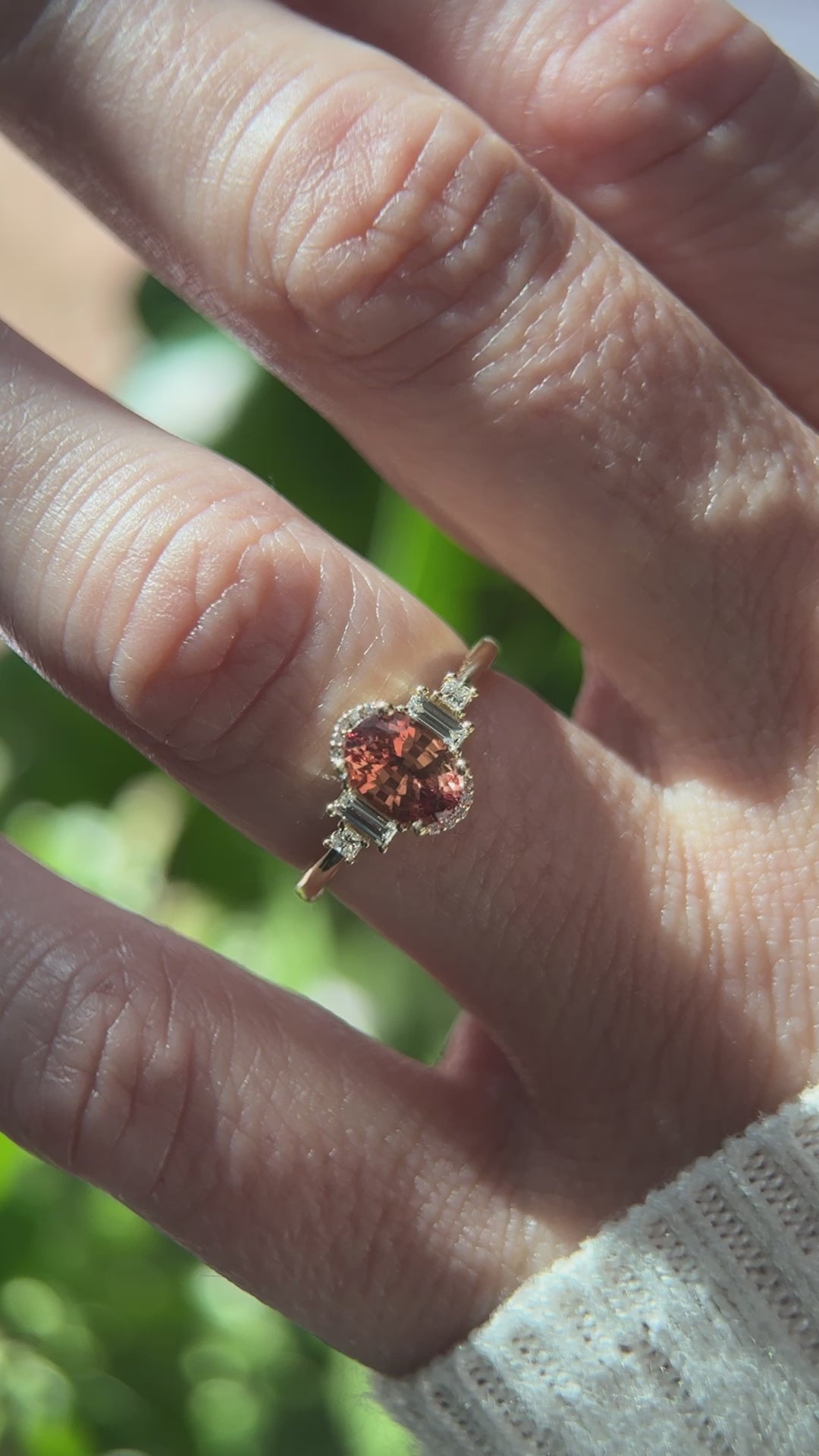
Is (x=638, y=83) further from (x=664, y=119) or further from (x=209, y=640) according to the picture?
(x=209, y=640)

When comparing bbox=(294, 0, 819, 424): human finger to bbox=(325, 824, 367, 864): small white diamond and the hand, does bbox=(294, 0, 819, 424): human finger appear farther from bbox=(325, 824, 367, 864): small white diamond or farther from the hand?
bbox=(325, 824, 367, 864): small white diamond

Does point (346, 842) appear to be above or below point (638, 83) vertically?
below

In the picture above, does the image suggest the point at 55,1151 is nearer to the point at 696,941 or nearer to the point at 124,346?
the point at 696,941

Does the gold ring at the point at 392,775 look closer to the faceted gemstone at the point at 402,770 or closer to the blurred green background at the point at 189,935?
the faceted gemstone at the point at 402,770

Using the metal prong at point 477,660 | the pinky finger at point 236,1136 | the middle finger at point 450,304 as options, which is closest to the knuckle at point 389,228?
the middle finger at point 450,304

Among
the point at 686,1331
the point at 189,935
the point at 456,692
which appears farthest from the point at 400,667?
the point at 189,935

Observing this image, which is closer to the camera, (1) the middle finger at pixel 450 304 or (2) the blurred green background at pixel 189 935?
(1) the middle finger at pixel 450 304

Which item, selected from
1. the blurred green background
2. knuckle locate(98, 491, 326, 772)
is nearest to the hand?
knuckle locate(98, 491, 326, 772)
